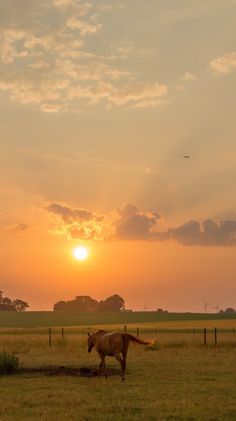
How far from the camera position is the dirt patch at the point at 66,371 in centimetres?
2661

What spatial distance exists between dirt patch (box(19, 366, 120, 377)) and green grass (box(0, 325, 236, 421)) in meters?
0.72

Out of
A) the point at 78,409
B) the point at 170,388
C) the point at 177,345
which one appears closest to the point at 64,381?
the point at 170,388

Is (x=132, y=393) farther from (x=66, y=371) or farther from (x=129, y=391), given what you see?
(x=66, y=371)

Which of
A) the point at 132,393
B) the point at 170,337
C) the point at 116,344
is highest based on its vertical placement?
the point at 116,344

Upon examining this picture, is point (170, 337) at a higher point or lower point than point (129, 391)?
lower

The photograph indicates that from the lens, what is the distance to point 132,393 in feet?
68.9

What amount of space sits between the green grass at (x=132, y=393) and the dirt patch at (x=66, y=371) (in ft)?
2.36

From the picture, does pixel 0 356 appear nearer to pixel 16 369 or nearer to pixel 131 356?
pixel 16 369

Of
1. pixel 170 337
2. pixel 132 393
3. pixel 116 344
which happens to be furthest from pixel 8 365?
pixel 170 337

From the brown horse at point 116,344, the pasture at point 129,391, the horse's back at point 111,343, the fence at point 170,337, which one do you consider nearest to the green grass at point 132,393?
the pasture at point 129,391

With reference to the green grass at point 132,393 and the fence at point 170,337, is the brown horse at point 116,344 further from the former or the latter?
the fence at point 170,337

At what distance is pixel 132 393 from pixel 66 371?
24.4 feet

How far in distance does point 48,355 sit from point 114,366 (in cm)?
881

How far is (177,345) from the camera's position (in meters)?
47.4
